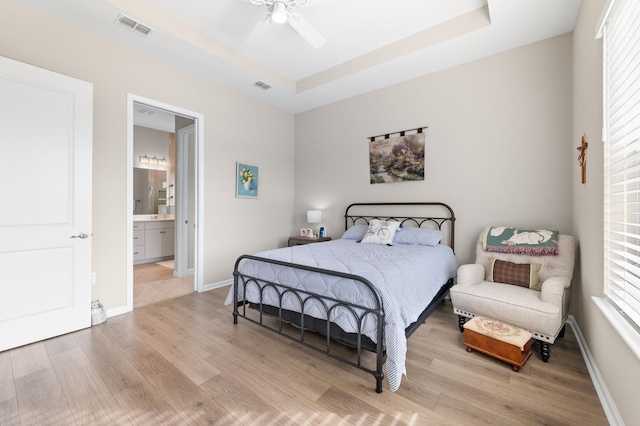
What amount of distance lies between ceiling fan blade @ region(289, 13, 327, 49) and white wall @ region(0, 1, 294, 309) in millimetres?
1866

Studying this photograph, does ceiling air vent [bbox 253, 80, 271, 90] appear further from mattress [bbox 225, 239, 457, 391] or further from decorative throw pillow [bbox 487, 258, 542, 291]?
decorative throw pillow [bbox 487, 258, 542, 291]

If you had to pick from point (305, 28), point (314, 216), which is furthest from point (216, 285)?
point (305, 28)

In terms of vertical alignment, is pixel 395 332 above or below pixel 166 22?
below

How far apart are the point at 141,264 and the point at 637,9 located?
680 centimetres

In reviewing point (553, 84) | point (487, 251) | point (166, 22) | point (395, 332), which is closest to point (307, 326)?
point (395, 332)

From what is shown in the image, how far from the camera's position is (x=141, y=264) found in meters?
5.54

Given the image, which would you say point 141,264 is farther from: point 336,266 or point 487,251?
point 487,251

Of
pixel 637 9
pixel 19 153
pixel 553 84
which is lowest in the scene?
pixel 19 153

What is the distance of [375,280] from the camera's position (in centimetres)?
192

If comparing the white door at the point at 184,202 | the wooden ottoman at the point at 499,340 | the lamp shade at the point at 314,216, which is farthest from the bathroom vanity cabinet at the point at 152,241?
the wooden ottoman at the point at 499,340

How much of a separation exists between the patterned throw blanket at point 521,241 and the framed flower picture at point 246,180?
3.24 metres

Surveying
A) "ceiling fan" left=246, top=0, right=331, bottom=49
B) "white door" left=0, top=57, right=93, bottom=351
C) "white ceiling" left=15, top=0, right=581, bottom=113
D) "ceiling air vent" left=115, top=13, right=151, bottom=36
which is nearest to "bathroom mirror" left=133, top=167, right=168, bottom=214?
"white ceiling" left=15, top=0, right=581, bottom=113

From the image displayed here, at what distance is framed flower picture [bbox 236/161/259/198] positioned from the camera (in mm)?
4305

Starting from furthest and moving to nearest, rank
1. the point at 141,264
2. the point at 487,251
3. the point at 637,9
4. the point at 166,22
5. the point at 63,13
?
the point at 141,264 < the point at 487,251 < the point at 166,22 < the point at 63,13 < the point at 637,9
